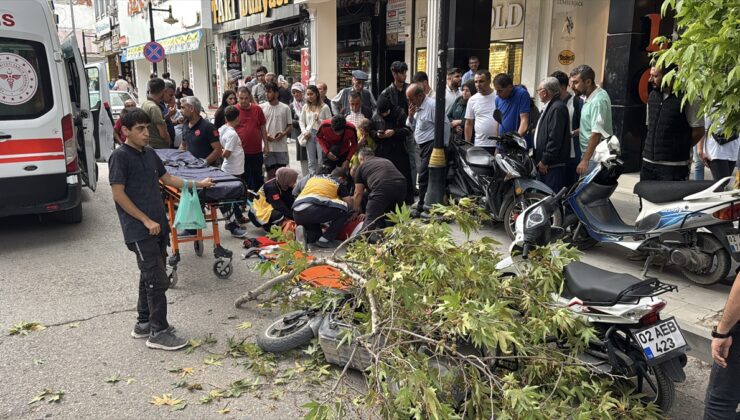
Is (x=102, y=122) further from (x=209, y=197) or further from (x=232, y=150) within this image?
(x=209, y=197)

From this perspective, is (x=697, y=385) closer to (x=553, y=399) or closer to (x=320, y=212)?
(x=553, y=399)

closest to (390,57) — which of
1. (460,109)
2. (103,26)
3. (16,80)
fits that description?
(460,109)

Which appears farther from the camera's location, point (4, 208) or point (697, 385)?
point (4, 208)

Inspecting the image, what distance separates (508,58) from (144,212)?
10.5 metres

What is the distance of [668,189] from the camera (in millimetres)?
5160

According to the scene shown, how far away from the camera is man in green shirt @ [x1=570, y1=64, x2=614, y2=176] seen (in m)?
6.04

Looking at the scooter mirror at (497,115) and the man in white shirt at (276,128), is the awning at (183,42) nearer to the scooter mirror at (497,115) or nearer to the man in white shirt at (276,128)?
the man in white shirt at (276,128)

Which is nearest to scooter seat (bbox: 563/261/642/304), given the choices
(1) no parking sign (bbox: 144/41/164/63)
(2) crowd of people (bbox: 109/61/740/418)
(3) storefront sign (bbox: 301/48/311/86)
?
(2) crowd of people (bbox: 109/61/740/418)

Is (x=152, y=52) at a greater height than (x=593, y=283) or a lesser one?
greater

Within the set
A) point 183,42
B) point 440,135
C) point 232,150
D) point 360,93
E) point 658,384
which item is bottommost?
point 658,384

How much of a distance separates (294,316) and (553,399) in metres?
2.00

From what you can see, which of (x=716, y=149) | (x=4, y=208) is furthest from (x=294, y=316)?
(x=716, y=149)

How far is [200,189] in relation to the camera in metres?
5.26

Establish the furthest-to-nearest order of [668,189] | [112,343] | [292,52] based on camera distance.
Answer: [292,52] < [668,189] < [112,343]
